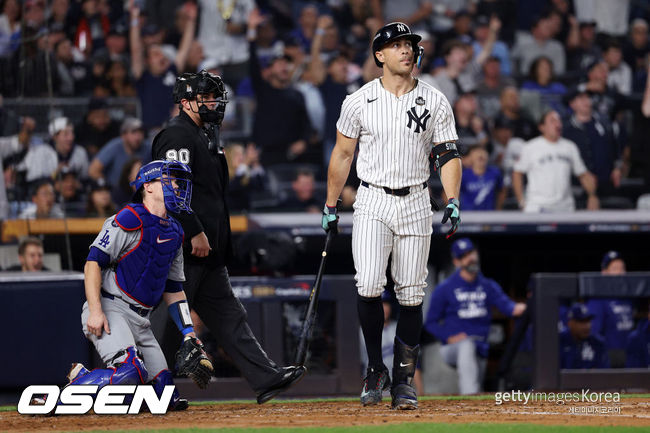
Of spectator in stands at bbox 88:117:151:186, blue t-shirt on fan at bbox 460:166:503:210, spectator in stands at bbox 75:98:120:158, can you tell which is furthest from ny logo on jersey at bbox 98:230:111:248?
blue t-shirt on fan at bbox 460:166:503:210

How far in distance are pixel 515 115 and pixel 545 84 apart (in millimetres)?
593

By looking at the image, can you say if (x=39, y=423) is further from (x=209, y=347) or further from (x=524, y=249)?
(x=524, y=249)

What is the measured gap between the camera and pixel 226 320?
16.4 feet

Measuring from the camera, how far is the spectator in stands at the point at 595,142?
383 inches

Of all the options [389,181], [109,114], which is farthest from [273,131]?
[389,181]

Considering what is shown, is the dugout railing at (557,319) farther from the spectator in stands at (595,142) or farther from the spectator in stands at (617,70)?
the spectator in stands at (617,70)

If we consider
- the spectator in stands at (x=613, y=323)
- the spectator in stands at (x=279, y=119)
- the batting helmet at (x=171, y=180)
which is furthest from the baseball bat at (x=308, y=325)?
the spectator in stands at (x=279, y=119)

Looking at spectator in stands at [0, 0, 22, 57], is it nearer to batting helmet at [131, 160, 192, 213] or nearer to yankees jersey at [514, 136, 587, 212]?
batting helmet at [131, 160, 192, 213]

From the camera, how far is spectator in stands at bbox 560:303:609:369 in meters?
6.89

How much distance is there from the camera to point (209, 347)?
677 cm

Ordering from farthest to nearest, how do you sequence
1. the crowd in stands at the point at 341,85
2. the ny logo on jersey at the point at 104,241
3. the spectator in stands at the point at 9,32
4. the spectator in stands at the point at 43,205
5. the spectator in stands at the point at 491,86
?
the spectator in stands at the point at 491,86, the crowd in stands at the point at 341,85, the spectator in stands at the point at 9,32, the spectator in stands at the point at 43,205, the ny logo on jersey at the point at 104,241

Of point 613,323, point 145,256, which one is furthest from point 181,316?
point 613,323

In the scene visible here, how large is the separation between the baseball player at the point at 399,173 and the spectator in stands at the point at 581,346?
2.41 metres

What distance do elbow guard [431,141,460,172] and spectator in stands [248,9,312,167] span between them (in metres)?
5.11
